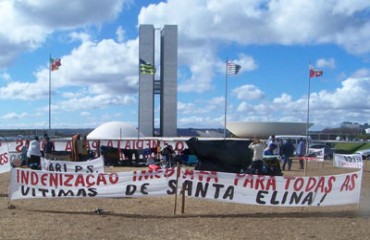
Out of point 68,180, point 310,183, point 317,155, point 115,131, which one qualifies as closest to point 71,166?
point 68,180

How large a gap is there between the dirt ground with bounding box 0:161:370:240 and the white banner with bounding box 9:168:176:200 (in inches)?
13.6

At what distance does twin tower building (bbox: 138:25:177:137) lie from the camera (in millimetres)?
75756

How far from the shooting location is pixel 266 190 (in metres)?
10.4

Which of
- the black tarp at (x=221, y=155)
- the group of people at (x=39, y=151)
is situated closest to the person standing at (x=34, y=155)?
the group of people at (x=39, y=151)

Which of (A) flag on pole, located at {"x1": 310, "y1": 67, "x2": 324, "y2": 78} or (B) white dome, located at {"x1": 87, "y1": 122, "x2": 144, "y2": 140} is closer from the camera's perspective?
(A) flag on pole, located at {"x1": 310, "y1": 67, "x2": 324, "y2": 78}

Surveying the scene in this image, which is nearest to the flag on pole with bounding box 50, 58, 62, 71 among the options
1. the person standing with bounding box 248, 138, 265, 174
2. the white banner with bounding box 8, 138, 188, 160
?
the white banner with bounding box 8, 138, 188, 160

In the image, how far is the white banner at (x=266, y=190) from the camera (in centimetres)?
1038

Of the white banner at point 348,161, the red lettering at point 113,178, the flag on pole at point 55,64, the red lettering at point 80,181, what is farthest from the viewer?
the flag on pole at point 55,64

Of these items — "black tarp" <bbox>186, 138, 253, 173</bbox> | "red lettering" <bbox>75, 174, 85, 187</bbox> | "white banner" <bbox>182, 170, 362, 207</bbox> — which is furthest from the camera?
"black tarp" <bbox>186, 138, 253, 173</bbox>

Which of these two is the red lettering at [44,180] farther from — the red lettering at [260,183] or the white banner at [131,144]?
the white banner at [131,144]

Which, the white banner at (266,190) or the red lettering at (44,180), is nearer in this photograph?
the white banner at (266,190)

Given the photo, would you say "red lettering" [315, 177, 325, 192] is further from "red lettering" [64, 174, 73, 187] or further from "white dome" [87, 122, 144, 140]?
"white dome" [87, 122, 144, 140]

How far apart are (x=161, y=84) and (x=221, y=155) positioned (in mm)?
63476

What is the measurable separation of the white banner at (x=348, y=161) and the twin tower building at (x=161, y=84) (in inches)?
2089
